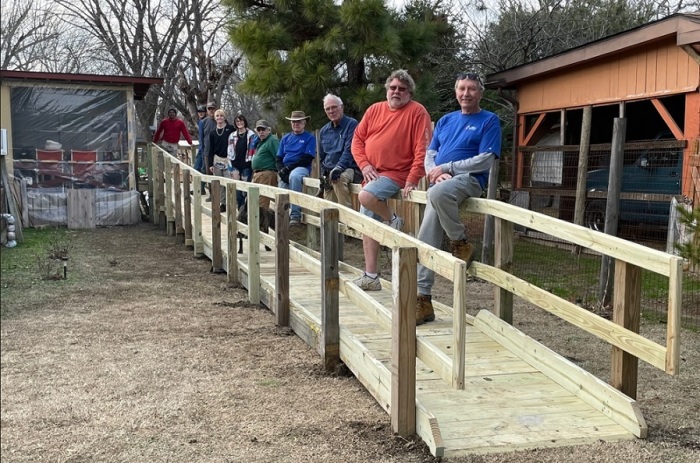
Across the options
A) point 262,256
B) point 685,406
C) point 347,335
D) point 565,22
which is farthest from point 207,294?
point 565,22

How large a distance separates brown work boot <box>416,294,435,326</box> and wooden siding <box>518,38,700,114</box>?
593 cm

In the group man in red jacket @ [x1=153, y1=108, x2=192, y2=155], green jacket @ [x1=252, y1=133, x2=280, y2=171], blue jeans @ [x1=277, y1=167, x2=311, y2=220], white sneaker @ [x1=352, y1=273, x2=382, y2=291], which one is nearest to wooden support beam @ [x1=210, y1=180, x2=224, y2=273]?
blue jeans @ [x1=277, y1=167, x2=311, y2=220]

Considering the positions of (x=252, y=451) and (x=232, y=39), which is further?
(x=232, y=39)

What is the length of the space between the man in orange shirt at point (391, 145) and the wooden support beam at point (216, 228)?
291 cm

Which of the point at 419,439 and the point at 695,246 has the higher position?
the point at 695,246

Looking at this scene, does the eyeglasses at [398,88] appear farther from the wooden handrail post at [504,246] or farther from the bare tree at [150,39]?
the bare tree at [150,39]

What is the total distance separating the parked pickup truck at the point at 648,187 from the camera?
9484 millimetres

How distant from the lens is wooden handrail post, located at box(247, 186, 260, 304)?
666 cm

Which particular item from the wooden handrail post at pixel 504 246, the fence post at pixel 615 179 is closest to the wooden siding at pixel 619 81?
the fence post at pixel 615 179

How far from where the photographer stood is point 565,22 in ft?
50.9

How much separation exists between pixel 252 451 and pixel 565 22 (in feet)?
45.9

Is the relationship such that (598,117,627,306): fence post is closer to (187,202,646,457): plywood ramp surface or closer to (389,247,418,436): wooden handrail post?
(187,202,646,457): plywood ramp surface

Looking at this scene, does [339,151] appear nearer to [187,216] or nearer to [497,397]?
[497,397]

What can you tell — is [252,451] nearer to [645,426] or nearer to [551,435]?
[551,435]
